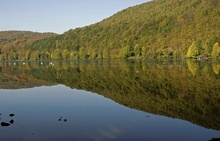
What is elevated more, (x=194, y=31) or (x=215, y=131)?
(x=194, y=31)

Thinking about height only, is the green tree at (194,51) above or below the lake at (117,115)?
above

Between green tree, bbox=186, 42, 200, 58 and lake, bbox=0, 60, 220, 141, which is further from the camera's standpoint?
green tree, bbox=186, 42, 200, 58

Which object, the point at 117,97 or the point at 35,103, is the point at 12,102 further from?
the point at 117,97

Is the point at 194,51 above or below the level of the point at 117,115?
above

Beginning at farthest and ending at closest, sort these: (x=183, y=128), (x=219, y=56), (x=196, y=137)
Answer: (x=219, y=56) → (x=183, y=128) → (x=196, y=137)

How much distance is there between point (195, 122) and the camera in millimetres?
21359

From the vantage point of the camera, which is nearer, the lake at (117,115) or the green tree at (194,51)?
the lake at (117,115)

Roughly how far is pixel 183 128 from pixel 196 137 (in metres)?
2.07

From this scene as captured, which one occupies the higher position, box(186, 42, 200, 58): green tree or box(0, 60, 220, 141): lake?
box(186, 42, 200, 58): green tree

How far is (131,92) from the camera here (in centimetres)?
3666

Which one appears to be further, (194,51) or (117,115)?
(194,51)

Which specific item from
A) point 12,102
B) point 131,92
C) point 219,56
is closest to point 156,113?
point 131,92

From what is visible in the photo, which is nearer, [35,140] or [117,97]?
[35,140]

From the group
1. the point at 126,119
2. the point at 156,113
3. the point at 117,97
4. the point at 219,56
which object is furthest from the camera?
the point at 219,56
